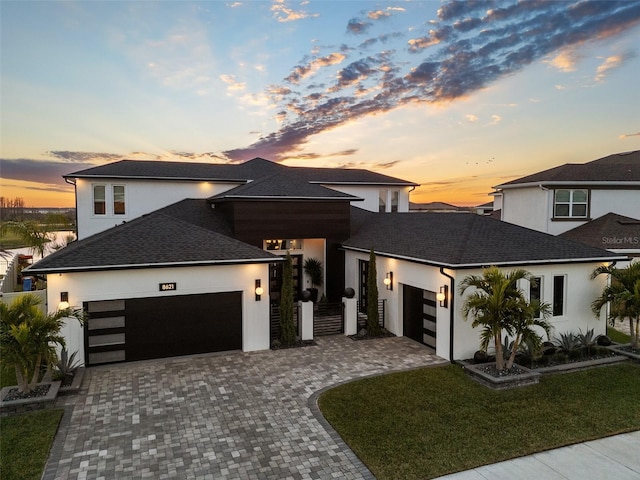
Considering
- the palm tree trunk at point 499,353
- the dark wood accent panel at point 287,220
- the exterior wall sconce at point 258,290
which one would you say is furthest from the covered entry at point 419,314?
the exterior wall sconce at point 258,290

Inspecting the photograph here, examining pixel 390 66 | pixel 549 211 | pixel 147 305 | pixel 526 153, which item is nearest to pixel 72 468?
pixel 147 305

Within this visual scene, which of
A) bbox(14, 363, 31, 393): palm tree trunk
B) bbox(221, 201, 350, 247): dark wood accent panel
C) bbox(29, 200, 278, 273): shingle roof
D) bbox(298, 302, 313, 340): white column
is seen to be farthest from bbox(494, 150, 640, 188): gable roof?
bbox(14, 363, 31, 393): palm tree trunk

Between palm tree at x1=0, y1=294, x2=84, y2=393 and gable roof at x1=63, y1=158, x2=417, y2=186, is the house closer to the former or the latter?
palm tree at x1=0, y1=294, x2=84, y2=393

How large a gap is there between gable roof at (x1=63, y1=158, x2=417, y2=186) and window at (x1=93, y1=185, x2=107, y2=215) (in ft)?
2.62

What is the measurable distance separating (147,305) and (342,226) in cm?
911

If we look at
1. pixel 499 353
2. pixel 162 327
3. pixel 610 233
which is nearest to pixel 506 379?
pixel 499 353

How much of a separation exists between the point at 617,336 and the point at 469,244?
729cm

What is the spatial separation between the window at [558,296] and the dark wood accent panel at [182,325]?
1035 cm

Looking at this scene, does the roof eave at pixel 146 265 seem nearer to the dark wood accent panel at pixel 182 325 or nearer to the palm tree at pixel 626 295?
the dark wood accent panel at pixel 182 325

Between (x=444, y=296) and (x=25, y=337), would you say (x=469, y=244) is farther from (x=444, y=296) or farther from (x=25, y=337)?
(x=25, y=337)

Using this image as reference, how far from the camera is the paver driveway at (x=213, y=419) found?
6.57 meters

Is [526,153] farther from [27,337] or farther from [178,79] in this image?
[27,337]

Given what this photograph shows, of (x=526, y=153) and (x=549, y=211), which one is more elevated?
(x=526, y=153)

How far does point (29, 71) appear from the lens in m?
16.1
